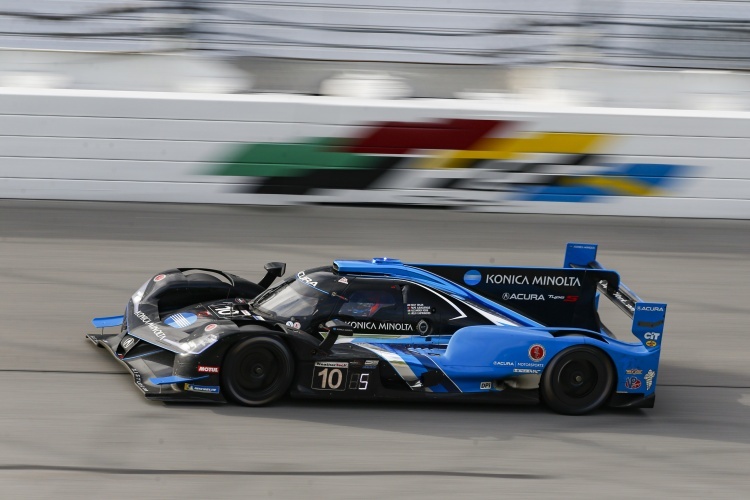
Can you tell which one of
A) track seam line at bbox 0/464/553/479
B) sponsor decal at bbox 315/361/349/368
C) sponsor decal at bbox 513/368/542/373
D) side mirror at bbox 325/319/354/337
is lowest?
track seam line at bbox 0/464/553/479

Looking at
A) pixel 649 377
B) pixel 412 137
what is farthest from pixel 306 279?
pixel 412 137

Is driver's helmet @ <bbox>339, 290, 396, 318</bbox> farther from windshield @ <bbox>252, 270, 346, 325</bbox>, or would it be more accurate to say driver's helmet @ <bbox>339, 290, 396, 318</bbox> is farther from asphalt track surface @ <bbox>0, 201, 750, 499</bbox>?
asphalt track surface @ <bbox>0, 201, 750, 499</bbox>

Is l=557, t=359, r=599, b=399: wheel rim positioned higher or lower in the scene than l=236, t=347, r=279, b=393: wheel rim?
higher

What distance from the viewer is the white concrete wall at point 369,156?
11359 millimetres

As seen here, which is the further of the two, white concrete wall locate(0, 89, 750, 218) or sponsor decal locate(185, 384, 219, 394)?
white concrete wall locate(0, 89, 750, 218)

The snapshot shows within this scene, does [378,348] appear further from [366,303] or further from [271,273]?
[271,273]

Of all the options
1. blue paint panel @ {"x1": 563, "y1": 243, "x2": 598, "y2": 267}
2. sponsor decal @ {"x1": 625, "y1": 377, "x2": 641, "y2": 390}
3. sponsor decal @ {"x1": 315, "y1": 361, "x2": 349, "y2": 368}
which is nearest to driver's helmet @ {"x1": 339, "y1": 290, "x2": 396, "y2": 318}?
sponsor decal @ {"x1": 315, "y1": 361, "x2": 349, "y2": 368}

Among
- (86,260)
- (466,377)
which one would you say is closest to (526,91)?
(86,260)

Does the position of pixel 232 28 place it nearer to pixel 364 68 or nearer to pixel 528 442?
pixel 364 68

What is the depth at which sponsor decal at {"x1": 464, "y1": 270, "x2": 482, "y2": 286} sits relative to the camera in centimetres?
728

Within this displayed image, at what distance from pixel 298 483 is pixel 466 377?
5.16ft

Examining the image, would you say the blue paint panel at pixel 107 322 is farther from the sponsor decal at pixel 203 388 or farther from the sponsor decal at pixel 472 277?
the sponsor decal at pixel 472 277

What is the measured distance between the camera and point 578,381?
6605mm

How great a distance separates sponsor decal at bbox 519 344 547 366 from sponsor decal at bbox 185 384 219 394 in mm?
2037
